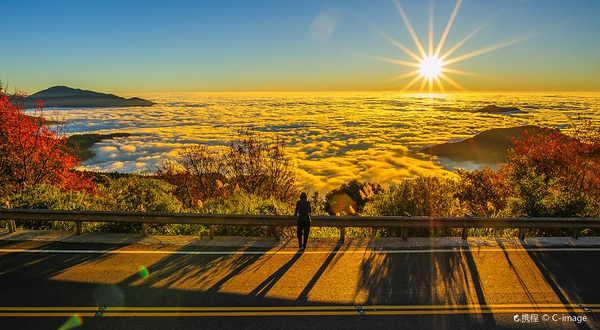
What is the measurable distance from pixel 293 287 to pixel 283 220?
2844mm

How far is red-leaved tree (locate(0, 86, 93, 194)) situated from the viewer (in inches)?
824

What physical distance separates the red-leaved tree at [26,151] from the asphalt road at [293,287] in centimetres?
1431

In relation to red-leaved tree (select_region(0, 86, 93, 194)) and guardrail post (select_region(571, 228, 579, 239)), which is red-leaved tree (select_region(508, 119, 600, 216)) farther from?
red-leaved tree (select_region(0, 86, 93, 194))

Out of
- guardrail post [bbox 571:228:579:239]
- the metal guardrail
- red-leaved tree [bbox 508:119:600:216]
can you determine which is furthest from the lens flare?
red-leaved tree [bbox 508:119:600:216]

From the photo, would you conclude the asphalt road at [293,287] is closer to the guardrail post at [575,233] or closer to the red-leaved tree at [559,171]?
the guardrail post at [575,233]

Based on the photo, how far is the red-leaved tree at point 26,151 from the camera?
20.9 metres

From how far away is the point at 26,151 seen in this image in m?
21.4

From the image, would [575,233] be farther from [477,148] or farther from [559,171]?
[477,148]

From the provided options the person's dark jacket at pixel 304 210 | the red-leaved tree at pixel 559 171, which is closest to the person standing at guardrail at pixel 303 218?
the person's dark jacket at pixel 304 210

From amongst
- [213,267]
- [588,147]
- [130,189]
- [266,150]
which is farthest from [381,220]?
[588,147]

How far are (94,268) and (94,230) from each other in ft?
12.3

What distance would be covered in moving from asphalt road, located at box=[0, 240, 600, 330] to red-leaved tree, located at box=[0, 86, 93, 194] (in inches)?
563

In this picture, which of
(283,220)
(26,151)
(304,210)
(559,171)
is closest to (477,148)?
(559,171)

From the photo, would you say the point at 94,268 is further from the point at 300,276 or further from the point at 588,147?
the point at 588,147
